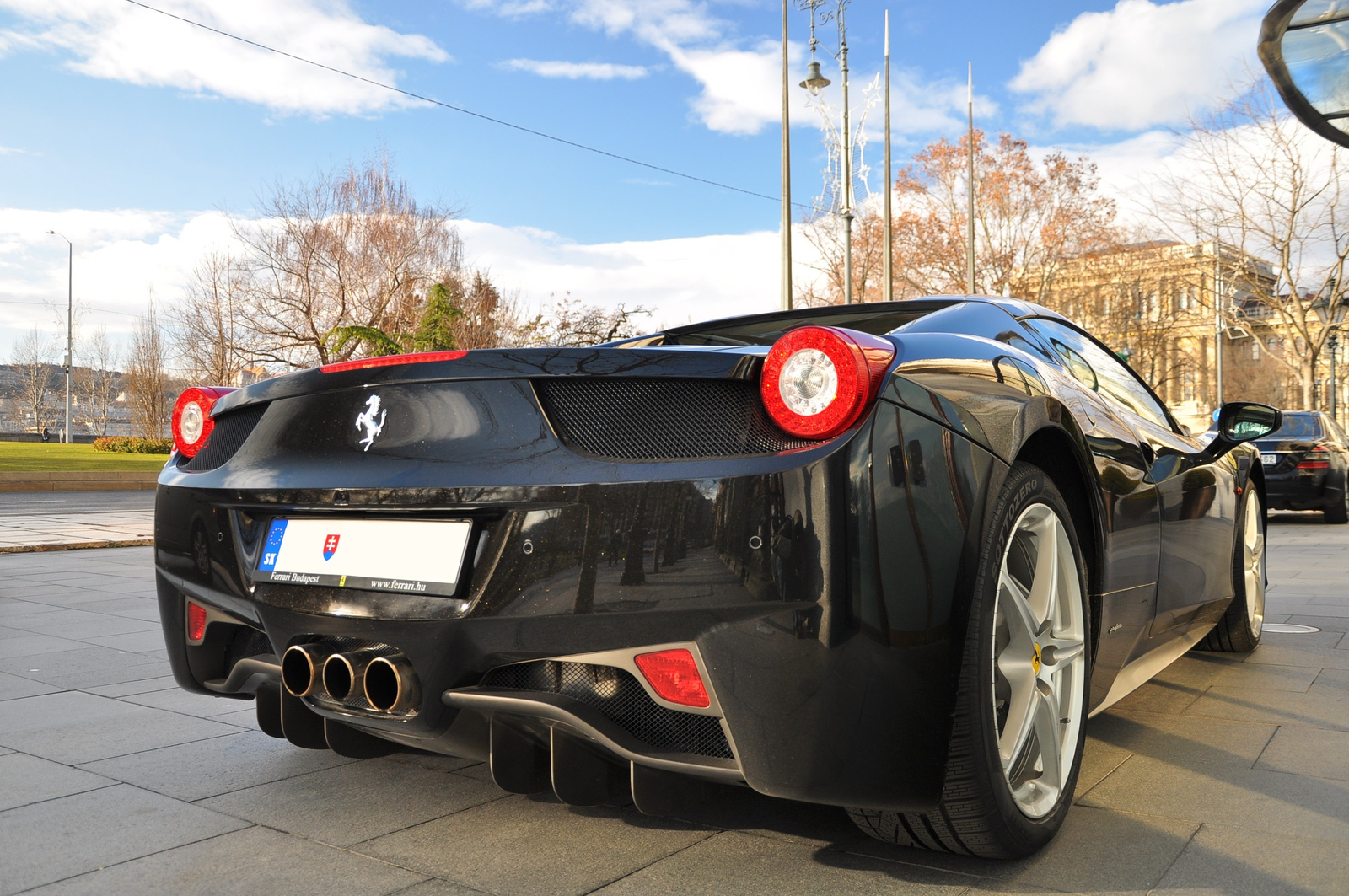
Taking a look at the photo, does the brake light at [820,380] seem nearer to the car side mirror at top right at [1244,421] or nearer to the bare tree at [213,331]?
the car side mirror at top right at [1244,421]

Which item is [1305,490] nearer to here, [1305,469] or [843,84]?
[1305,469]

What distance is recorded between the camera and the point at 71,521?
13.4m

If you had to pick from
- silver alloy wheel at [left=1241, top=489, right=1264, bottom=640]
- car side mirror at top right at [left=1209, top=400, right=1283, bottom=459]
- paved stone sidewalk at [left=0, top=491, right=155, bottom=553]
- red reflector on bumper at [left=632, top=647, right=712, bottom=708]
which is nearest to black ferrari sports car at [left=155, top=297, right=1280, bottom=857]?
red reflector on bumper at [left=632, top=647, right=712, bottom=708]

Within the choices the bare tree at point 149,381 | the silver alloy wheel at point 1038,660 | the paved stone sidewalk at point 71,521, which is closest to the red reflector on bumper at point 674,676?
the silver alloy wheel at point 1038,660

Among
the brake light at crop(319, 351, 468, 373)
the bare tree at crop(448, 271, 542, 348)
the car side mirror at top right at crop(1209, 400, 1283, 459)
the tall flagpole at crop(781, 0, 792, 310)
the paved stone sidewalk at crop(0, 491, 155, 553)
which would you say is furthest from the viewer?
the bare tree at crop(448, 271, 542, 348)

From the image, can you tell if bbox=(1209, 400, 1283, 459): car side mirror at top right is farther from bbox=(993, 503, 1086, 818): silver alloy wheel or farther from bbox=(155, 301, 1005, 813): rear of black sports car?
bbox=(155, 301, 1005, 813): rear of black sports car

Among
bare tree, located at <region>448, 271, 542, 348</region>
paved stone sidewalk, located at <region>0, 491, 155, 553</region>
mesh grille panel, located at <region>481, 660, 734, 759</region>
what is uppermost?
bare tree, located at <region>448, 271, 542, 348</region>

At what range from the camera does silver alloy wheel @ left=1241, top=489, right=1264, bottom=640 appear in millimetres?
4516

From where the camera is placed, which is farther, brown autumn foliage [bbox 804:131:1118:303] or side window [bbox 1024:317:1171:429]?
brown autumn foliage [bbox 804:131:1118:303]

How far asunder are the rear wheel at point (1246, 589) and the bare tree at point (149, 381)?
145 feet

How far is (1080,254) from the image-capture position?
105 feet

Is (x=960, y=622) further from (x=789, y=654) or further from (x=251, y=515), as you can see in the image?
(x=251, y=515)

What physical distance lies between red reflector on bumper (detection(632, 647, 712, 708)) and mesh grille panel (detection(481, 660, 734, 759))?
0.10ft

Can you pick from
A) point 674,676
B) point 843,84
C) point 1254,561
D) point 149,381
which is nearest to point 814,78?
point 843,84
